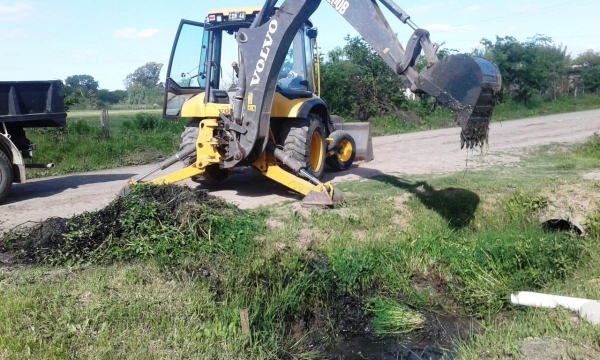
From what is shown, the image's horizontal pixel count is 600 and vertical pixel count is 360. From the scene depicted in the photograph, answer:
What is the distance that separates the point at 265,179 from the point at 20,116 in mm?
3857

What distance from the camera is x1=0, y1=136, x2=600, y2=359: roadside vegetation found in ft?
15.5

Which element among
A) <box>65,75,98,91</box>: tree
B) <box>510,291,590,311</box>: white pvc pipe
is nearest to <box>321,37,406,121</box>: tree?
<box>510,291,590,311</box>: white pvc pipe

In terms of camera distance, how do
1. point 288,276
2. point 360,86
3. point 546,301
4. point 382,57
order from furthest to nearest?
1. point 360,86
2. point 382,57
3. point 288,276
4. point 546,301

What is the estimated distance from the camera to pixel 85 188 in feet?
32.7

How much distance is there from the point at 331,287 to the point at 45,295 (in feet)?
8.94

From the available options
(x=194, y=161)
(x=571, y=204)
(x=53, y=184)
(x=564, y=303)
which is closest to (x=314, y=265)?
(x=564, y=303)

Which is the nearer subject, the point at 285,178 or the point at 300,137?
the point at 285,178

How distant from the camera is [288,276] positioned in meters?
6.13

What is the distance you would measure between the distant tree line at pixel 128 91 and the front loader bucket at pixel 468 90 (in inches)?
1049

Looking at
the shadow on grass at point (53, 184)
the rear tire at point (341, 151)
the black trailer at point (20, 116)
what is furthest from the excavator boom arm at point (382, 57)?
the black trailer at point (20, 116)

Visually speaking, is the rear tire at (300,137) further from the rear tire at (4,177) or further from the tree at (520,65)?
the tree at (520,65)

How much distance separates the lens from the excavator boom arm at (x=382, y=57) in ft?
19.3

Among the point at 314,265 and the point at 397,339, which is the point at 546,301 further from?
the point at 314,265

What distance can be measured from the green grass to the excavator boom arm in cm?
552
